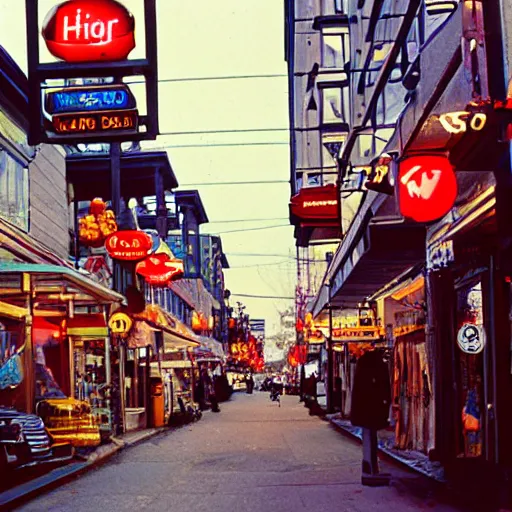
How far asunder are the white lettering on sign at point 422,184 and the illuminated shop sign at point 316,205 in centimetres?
1893

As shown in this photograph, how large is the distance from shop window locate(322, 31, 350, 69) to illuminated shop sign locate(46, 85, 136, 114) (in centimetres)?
2831

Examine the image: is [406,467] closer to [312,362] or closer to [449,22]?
[449,22]

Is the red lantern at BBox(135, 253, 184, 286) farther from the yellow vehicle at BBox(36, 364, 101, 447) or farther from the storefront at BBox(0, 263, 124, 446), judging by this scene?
the yellow vehicle at BBox(36, 364, 101, 447)

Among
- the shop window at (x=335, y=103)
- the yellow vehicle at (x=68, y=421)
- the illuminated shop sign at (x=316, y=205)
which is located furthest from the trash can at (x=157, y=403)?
the shop window at (x=335, y=103)

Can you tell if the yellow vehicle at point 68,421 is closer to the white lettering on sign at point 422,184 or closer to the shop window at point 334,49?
the white lettering on sign at point 422,184

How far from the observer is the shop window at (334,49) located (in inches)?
1610

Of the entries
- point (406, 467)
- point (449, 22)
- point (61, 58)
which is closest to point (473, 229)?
point (449, 22)

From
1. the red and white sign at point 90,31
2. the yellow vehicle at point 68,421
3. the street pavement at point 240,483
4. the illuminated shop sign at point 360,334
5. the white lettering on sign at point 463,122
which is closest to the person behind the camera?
the white lettering on sign at point 463,122

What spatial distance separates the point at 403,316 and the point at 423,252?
137 centimetres

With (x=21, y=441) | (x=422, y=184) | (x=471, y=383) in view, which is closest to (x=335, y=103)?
(x=471, y=383)

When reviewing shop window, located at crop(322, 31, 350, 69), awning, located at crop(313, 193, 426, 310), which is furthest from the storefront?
shop window, located at crop(322, 31, 350, 69)

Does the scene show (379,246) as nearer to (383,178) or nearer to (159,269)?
(383,178)

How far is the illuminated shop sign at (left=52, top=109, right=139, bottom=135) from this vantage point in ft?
42.2

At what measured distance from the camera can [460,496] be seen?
459 inches
